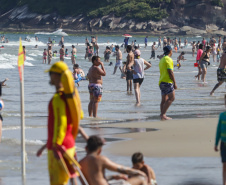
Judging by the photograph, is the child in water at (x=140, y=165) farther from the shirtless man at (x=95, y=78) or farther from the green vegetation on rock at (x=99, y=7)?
the green vegetation on rock at (x=99, y=7)

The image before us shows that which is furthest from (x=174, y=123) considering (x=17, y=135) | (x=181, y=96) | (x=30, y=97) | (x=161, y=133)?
(x=30, y=97)

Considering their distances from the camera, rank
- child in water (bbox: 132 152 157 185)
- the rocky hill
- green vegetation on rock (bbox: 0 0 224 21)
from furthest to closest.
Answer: green vegetation on rock (bbox: 0 0 224 21)
the rocky hill
child in water (bbox: 132 152 157 185)

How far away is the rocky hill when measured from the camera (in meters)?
126

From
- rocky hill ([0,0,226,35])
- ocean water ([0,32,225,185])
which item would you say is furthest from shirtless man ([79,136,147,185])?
rocky hill ([0,0,226,35])

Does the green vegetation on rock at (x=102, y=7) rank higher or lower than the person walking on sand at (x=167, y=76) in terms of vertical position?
higher

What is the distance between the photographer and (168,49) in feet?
43.2

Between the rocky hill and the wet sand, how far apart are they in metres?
111

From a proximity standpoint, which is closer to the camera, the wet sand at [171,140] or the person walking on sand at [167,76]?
the wet sand at [171,140]

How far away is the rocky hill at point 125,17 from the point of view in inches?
4978

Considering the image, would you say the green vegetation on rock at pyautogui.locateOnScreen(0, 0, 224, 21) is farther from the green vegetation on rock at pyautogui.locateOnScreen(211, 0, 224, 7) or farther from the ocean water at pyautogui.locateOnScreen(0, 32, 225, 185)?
the ocean water at pyautogui.locateOnScreen(0, 32, 225, 185)

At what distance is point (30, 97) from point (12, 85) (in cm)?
512

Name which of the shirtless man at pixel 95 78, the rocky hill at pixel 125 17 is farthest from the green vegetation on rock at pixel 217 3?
the shirtless man at pixel 95 78

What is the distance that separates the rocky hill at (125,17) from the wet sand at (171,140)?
4355 inches

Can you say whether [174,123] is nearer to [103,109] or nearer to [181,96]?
[103,109]
